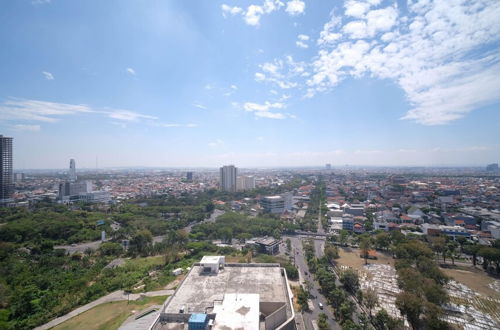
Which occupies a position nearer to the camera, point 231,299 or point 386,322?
point 231,299

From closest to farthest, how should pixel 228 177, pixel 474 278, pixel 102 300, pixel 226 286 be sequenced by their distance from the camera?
pixel 226 286, pixel 102 300, pixel 474 278, pixel 228 177

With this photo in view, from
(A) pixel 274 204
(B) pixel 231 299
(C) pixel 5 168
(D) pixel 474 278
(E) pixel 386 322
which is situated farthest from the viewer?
(C) pixel 5 168

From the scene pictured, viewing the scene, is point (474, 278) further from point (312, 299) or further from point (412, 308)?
A: point (312, 299)

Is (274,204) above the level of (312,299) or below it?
above

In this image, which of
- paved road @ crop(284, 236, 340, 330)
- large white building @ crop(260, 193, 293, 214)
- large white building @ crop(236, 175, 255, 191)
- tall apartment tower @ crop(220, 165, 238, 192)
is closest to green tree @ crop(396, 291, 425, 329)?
paved road @ crop(284, 236, 340, 330)

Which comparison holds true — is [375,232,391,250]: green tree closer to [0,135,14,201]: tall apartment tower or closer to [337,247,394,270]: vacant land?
[337,247,394,270]: vacant land

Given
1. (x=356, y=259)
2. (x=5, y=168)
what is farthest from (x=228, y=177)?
(x=5, y=168)

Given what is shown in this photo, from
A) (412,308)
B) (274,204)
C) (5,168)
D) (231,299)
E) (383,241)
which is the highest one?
(5,168)
